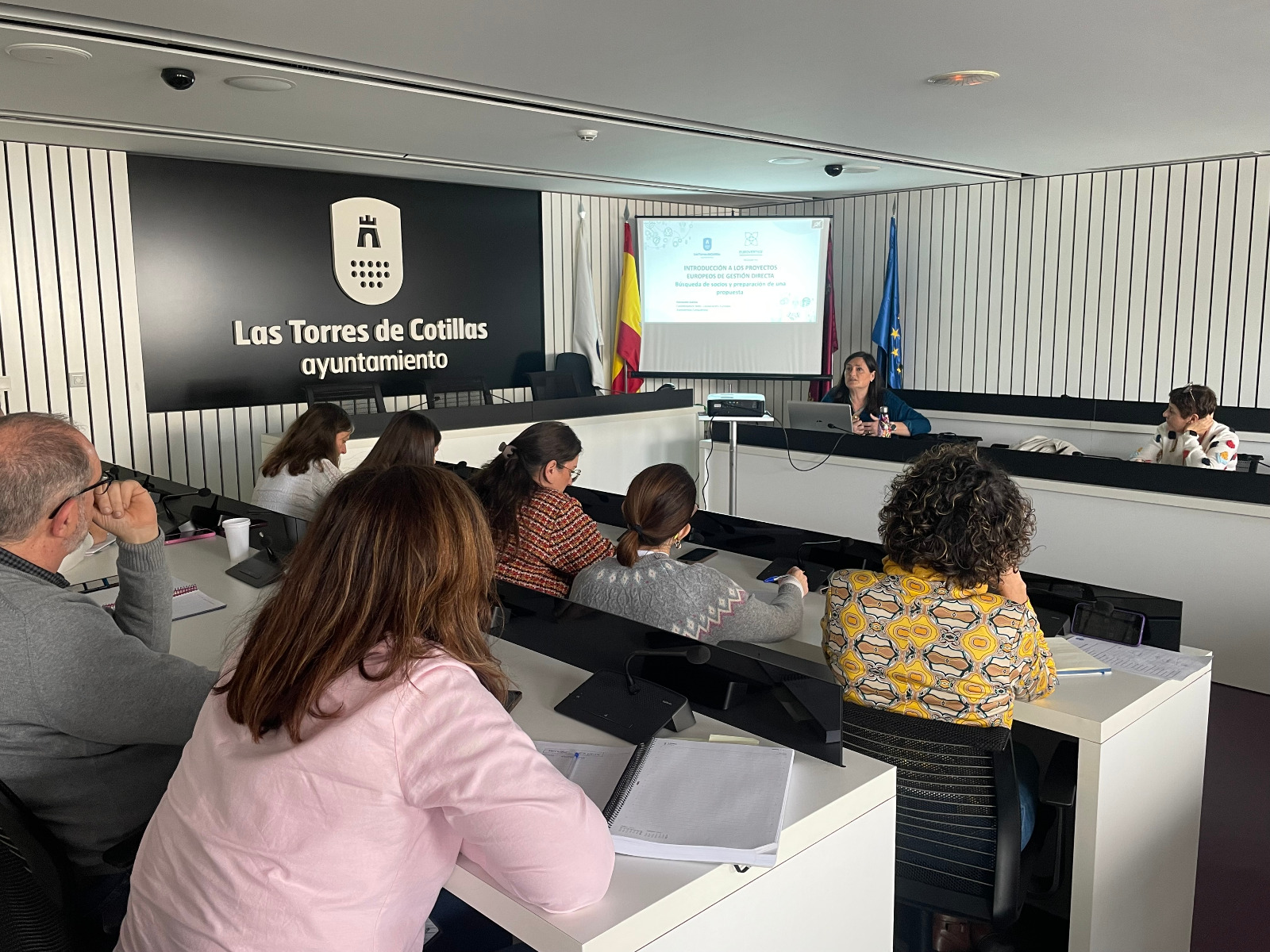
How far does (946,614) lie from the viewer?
5.90 feet

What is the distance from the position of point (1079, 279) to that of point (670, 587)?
6.17 meters

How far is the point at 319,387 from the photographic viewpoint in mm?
6699

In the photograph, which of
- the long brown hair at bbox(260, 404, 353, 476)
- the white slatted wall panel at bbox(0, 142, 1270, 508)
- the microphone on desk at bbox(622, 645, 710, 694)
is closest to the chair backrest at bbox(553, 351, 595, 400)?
the white slatted wall panel at bbox(0, 142, 1270, 508)

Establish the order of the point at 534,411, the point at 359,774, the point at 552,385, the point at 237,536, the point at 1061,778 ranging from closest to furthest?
the point at 359,774 → the point at 1061,778 → the point at 237,536 → the point at 534,411 → the point at 552,385

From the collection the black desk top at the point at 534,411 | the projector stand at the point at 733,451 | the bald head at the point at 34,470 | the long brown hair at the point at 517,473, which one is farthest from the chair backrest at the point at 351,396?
the bald head at the point at 34,470

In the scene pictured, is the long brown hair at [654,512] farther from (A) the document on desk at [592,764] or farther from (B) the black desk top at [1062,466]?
(B) the black desk top at [1062,466]

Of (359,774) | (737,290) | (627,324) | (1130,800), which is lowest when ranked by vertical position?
(1130,800)

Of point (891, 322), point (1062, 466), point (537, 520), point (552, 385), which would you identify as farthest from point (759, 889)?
point (891, 322)

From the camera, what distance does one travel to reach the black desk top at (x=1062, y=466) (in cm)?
379

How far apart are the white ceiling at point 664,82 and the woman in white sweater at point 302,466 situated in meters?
1.41

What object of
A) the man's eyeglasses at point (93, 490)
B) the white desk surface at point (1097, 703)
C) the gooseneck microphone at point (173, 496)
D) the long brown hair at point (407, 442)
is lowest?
the white desk surface at point (1097, 703)

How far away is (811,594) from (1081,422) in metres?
5.02

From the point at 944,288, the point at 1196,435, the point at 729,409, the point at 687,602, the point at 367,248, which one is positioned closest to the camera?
the point at 687,602

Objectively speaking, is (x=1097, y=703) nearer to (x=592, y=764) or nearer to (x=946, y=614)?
(x=946, y=614)
